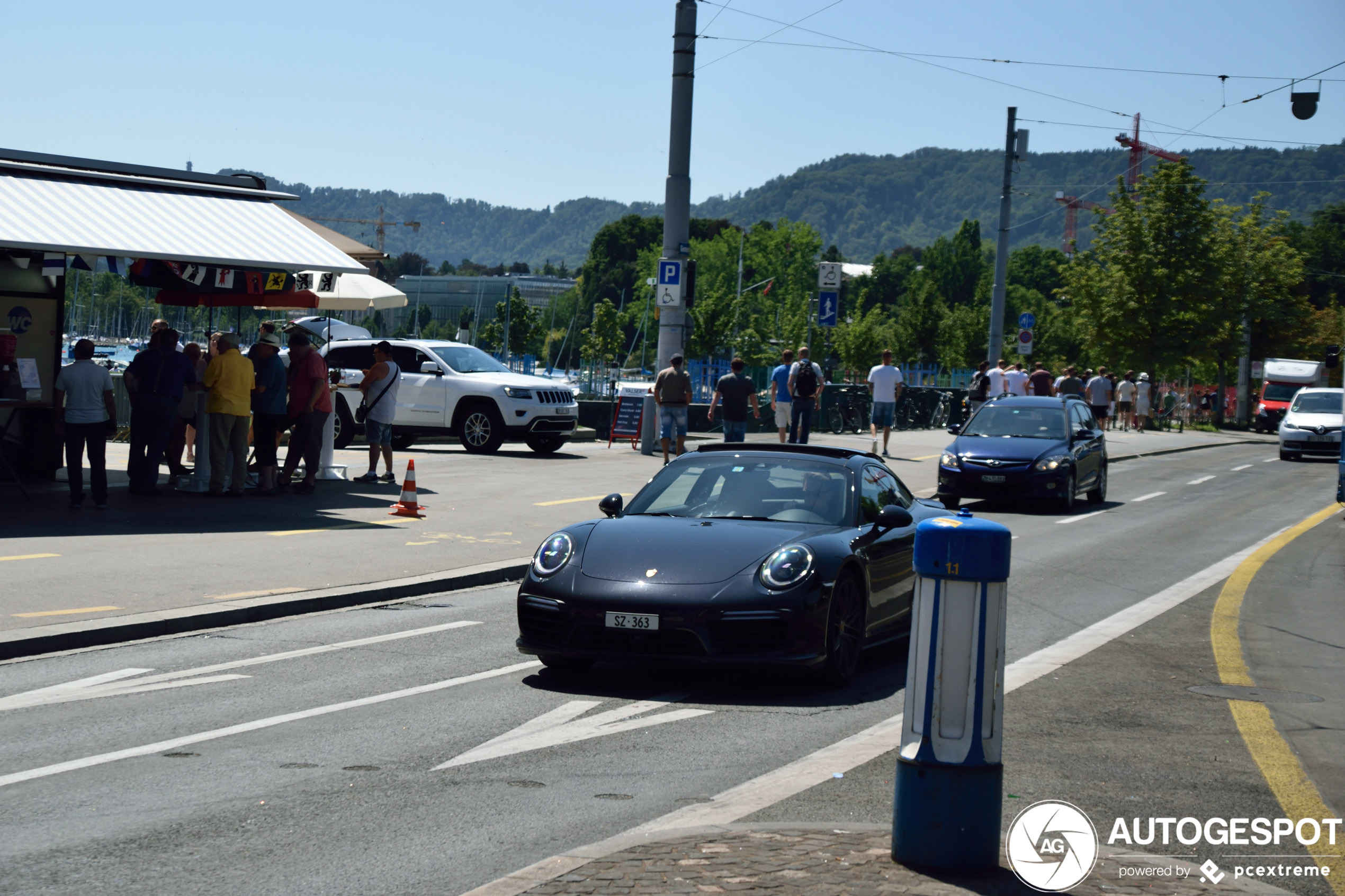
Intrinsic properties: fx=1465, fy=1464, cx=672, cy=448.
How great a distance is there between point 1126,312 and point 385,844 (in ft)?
151

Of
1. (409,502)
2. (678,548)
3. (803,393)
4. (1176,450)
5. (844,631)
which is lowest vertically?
(409,502)

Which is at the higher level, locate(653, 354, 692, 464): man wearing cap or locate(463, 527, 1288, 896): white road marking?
locate(653, 354, 692, 464): man wearing cap

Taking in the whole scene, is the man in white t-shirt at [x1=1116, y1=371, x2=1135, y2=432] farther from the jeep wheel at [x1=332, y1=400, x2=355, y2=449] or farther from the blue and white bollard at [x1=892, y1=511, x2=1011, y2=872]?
the blue and white bollard at [x1=892, y1=511, x2=1011, y2=872]

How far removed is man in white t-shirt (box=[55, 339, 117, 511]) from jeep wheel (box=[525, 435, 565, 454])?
10.4m

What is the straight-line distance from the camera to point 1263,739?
6.89 m

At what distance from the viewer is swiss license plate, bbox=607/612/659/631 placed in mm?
7660

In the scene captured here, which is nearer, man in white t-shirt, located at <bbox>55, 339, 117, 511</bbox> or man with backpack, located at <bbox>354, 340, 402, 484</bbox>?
man in white t-shirt, located at <bbox>55, 339, 117, 511</bbox>

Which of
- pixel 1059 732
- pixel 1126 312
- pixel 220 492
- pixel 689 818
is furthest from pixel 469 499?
pixel 1126 312

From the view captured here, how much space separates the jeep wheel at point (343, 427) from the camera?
23.8 m

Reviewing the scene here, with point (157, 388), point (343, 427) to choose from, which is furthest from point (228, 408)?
point (343, 427)

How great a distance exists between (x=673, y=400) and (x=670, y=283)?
69.5 inches

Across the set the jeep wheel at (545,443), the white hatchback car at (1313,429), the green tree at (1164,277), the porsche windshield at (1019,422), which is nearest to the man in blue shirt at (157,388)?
the jeep wheel at (545,443)

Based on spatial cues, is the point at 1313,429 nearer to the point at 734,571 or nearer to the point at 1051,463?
the point at 1051,463

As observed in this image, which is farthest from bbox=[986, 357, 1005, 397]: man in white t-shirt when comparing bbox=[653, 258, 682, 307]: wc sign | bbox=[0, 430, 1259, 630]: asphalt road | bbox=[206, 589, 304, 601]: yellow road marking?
bbox=[206, 589, 304, 601]: yellow road marking
